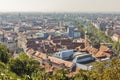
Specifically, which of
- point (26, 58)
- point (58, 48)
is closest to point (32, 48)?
point (58, 48)

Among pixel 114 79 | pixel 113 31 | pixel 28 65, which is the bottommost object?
pixel 113 31

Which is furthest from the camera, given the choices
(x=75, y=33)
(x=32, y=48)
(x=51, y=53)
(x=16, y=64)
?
(x=75, y=33)

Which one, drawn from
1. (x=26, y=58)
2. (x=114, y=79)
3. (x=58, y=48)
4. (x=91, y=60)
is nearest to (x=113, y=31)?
(x=58, y=48)

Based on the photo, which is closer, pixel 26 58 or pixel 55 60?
pixel 26 58

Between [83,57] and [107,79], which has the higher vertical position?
[107,79]

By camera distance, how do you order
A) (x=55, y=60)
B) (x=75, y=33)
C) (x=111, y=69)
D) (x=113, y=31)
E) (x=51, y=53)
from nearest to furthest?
1. (x=111, y=69)
2. (x=55, y=60)
3. (x=51, y=53)
4. (x=75, y=33)
5. (x=113, y=31)

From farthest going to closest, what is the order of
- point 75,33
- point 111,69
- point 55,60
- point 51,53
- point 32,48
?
point 75,33
point 32,48
point 51,53
point 55,60
point 111,69

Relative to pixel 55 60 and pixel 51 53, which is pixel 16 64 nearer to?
pixel 55 60

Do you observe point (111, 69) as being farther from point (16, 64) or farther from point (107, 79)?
point (16, 64)

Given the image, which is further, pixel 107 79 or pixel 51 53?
pixel 51 53
